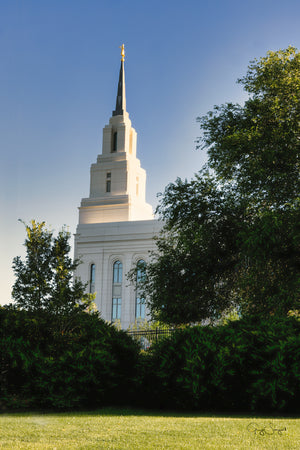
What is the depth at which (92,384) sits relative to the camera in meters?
9.38

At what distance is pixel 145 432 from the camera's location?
6.38m

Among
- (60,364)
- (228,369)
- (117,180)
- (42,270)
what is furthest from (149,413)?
(117,180)

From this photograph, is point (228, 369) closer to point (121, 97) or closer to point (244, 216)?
point (244, 216)

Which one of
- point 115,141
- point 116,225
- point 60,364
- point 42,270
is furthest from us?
point 115,141

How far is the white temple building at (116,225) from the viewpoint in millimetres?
65938

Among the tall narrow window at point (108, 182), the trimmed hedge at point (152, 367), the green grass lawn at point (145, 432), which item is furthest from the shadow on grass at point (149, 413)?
the tall narrow window at point (108, 182)

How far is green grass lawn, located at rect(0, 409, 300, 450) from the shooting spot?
5.64 meters

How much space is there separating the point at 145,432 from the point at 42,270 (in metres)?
11.6

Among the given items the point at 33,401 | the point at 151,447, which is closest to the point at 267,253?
the point at 33,401

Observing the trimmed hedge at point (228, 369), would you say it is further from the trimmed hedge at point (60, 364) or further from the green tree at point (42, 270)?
the green tree at point (42, 270)

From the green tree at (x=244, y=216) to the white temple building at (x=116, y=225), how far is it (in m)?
43.2

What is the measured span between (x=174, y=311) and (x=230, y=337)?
9.52 m

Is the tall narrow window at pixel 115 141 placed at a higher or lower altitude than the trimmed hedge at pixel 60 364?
higher

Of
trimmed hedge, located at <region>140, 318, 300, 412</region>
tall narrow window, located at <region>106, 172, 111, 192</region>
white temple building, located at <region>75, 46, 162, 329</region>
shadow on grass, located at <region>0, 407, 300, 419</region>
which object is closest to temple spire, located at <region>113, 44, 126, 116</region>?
white temple building, located at <region>75, 46, 162, 329</region>
